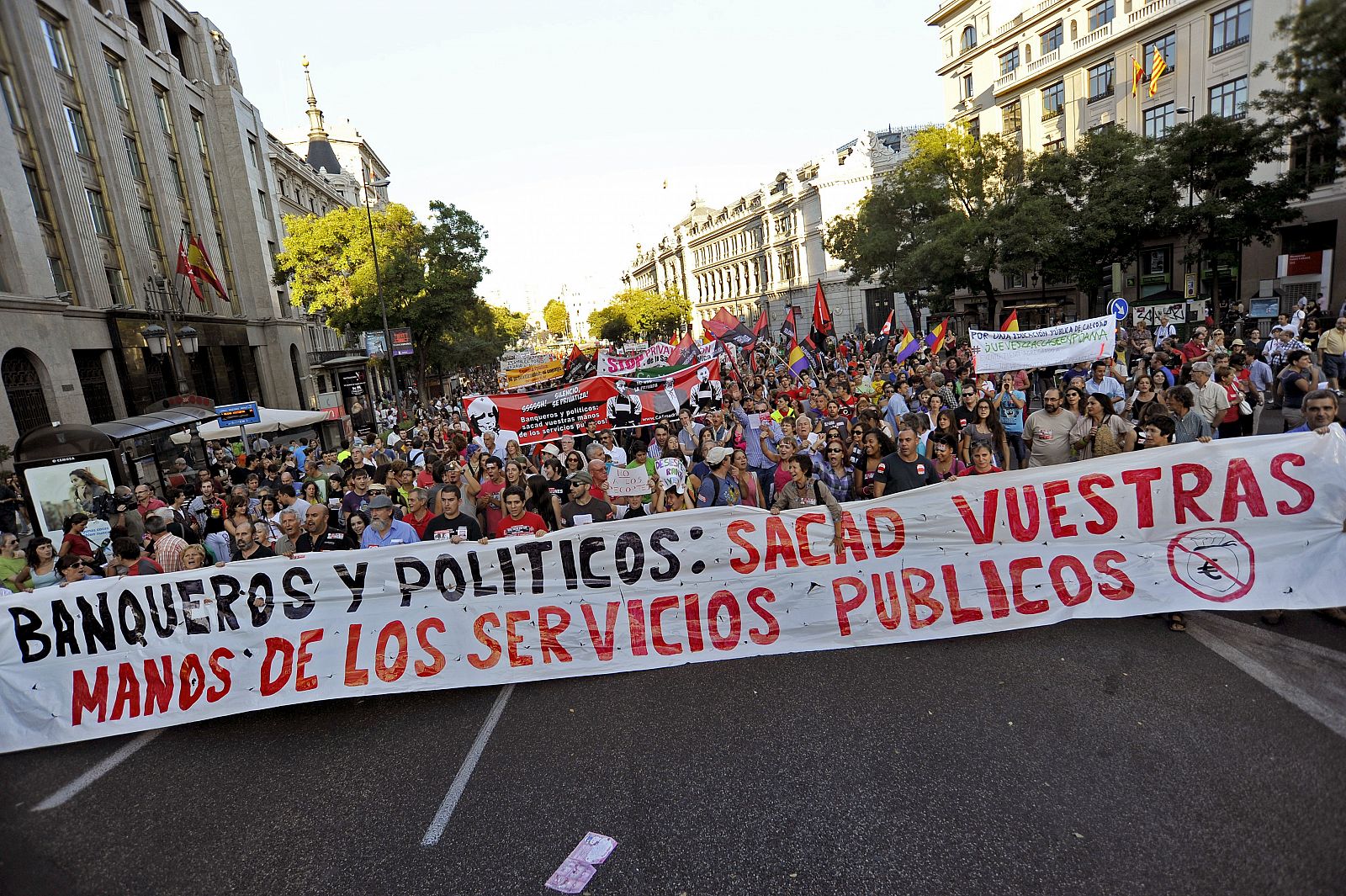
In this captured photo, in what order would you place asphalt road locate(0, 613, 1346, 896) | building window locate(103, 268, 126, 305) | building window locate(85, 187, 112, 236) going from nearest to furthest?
1. asphalt road locate(0, 613, 1346, 896)
2. building window locate(85, 187, 112, 236)
3. building window locate(103, 268, 126, 305)

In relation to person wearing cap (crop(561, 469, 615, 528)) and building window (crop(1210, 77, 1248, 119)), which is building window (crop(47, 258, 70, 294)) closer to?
person wearing cap (crop(561, 469, 615, 528))

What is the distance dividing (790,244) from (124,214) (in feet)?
204

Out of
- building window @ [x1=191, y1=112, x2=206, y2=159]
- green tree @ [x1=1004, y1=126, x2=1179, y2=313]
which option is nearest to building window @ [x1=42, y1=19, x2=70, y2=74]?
building window @ [x1=191, y1=112, x2=206, y2=159]

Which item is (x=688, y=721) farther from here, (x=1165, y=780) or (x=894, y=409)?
(x=894, y=409)

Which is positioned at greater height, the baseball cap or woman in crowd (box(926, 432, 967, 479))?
the baseball cap

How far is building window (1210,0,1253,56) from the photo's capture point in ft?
93.8

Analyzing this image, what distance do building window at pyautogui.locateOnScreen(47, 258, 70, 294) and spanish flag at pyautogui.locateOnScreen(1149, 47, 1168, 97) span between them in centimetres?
4239

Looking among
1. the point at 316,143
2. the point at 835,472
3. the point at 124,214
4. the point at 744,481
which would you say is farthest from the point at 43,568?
the point at 316,143

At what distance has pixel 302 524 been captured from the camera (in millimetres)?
7738

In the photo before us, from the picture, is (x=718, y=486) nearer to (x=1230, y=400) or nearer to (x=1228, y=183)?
(x=1230, y=400)

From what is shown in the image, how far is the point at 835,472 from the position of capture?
7.29 m

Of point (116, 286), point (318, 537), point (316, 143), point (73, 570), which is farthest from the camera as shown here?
point (316, 143)

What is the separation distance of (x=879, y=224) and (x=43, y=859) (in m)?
42.0

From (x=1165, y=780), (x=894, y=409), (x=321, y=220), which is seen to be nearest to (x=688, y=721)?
(x=1165, y=780)
